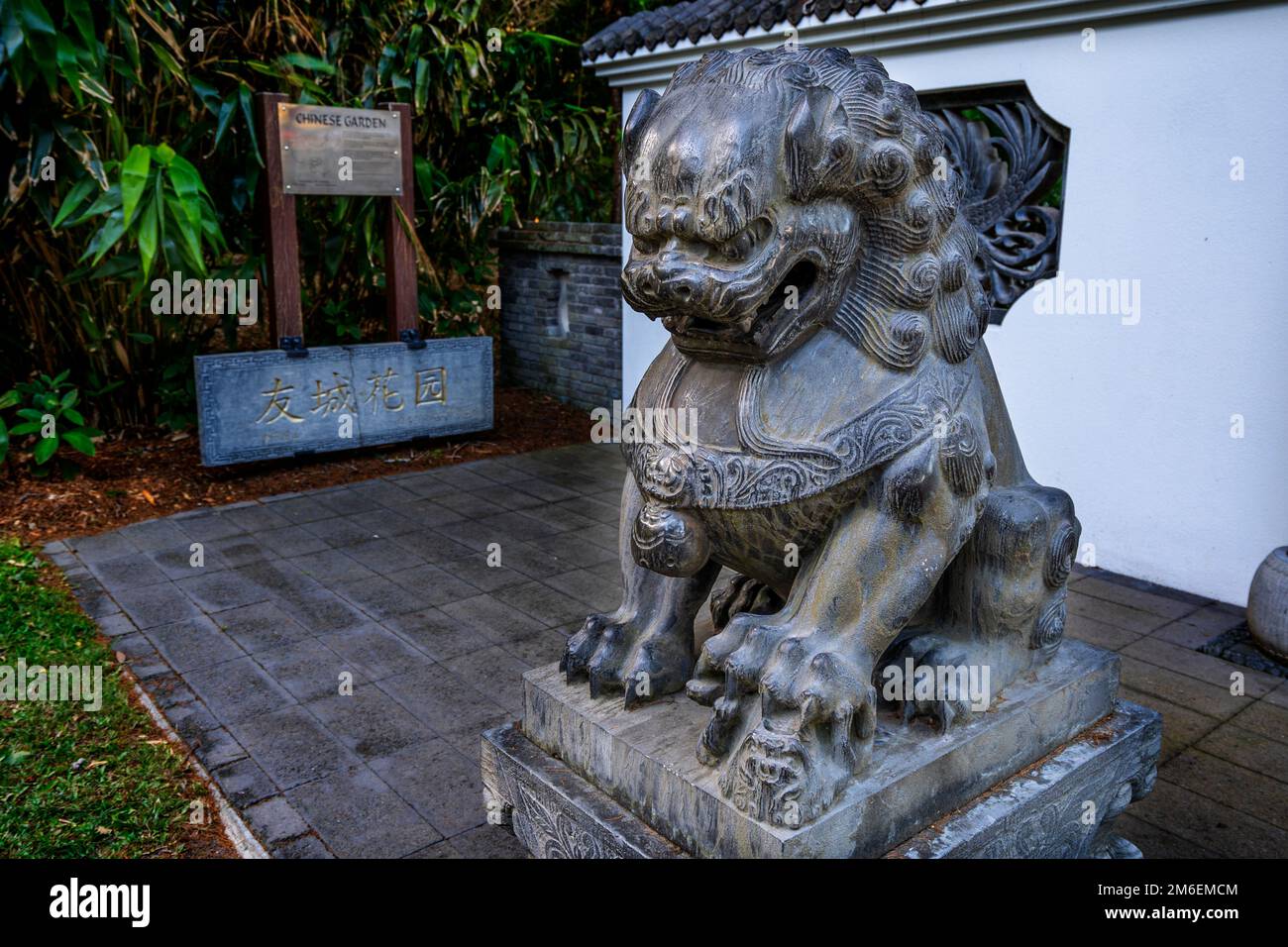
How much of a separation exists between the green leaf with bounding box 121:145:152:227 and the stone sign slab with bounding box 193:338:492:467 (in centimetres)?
92

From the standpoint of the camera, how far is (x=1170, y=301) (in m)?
4.47

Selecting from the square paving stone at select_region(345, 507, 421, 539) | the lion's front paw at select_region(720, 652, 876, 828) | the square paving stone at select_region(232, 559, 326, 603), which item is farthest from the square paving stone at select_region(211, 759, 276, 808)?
the square paving stone at select_region(345, 507, 421, 539)

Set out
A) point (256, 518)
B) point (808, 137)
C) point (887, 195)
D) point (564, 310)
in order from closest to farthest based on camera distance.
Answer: point (808, 137) < point (887, 195) < point (256, 518) < point (564, 310)

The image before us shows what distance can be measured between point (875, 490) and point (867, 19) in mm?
4388

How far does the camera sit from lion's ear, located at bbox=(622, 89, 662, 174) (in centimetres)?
165

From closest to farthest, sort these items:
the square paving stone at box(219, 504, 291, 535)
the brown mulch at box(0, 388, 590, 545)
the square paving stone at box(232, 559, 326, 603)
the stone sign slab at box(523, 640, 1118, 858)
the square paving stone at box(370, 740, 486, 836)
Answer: the stone sign slab at box(523, 640, 1118, 858)
the square paving stone at box(370, 740, 486, 836)
the square paving stone at box(232, 559, 326, 603)
the square paving stone at box(219, 504, 291, 535)
the brown mulch at box(0, 388, 590, 545)

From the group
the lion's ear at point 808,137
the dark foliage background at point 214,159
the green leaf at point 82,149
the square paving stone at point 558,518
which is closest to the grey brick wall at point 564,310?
the dark foliage background at point 214,159

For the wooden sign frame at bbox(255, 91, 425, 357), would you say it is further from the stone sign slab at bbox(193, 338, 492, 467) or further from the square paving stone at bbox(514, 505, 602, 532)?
the square paving stone at bbox(514, 505, 602, 532)

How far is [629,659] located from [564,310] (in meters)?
6.95

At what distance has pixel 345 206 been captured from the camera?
7.34 m

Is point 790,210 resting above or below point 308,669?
above

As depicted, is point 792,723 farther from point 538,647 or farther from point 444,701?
point 538,647

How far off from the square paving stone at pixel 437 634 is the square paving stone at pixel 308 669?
29 centimetres

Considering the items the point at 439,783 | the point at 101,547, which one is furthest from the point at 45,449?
the point at 439,783
